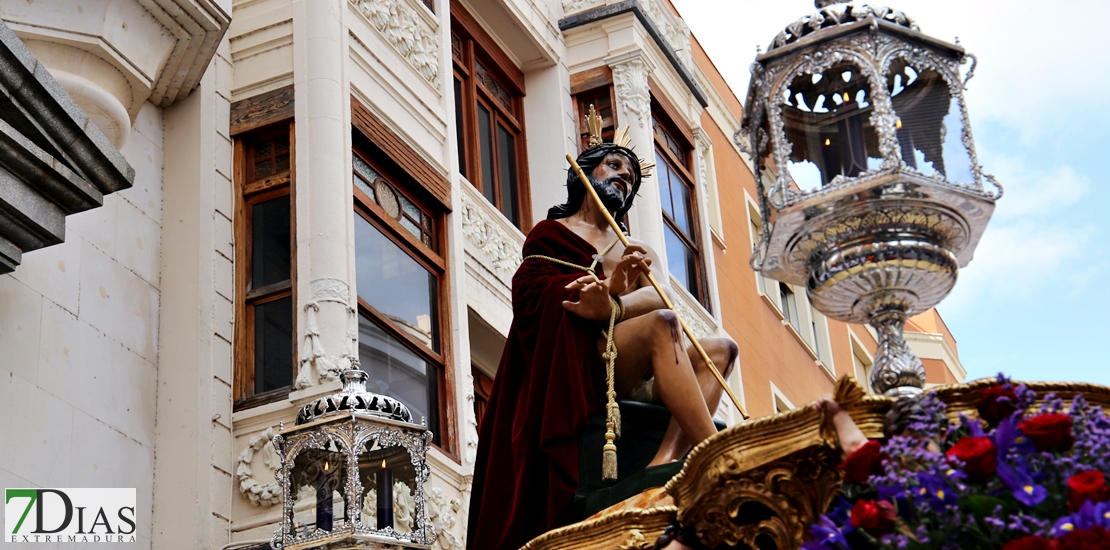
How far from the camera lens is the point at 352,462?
860cm

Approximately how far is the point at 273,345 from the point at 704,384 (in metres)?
5.12

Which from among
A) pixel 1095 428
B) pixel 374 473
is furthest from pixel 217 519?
pixel 1095 428

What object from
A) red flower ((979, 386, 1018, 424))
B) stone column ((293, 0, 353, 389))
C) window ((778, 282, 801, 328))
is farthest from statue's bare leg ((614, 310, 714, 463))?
window ((778, 282, 801, 328))

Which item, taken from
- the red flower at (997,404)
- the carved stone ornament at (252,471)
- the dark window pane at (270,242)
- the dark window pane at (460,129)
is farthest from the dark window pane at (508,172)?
the red flower at (997,404)

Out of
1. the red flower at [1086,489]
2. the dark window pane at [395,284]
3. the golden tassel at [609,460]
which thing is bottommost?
the red flower at [1086,489]

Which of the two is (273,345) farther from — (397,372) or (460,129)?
(460,129)

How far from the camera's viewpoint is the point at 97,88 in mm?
10586

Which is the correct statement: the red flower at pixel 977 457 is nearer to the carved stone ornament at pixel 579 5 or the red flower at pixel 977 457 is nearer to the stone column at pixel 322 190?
the stone column at pixel 322 190

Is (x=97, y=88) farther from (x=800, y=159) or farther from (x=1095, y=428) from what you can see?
(x=1095, y=428)

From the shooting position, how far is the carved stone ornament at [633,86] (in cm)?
1730

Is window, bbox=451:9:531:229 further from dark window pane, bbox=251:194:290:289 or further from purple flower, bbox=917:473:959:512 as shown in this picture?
purple flower, bbox=917:473:959:512

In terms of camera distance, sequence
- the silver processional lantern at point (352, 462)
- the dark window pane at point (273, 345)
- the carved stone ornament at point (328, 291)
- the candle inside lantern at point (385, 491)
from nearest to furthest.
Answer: the silver processional lantern at point (352, 462) < the candle inside lantern at point (385, 491) < the carved stone ornament at point (328, 291) < the dark window pane at point (273, 345)

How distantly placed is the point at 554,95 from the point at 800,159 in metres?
11.5

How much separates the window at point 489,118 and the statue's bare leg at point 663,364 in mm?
8595
